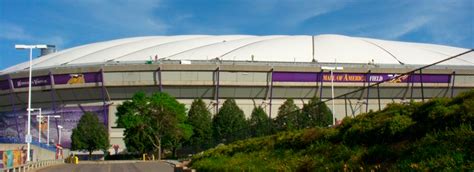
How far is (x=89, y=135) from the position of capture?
84.2m

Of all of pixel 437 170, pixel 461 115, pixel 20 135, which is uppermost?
pixel 461 115

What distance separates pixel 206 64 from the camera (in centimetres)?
8425

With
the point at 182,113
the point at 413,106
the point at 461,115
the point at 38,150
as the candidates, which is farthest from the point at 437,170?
the point at 182,113

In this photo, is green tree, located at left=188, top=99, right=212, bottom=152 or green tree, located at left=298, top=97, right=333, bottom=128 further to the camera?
green tree, located at left=188, top=99, right=212, bottom=152

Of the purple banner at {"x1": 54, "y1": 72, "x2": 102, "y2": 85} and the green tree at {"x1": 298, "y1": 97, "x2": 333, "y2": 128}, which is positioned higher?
the purple banner at {"x1": 54, "y1": 72, "x2": 102, "y2": 85}

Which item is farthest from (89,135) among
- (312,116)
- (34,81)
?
(312,116)

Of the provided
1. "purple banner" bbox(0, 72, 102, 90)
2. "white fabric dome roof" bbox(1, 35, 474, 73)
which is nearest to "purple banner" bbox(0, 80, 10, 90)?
"purple banner" bbox(0, 72, 102, 90)

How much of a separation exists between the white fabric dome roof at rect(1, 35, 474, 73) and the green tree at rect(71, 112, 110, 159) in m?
10.7

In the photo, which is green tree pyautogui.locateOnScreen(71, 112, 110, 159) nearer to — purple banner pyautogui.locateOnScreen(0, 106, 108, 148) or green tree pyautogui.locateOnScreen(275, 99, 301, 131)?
purple banner pyautogui.locateOnScreen(0, 106, 108, 148)

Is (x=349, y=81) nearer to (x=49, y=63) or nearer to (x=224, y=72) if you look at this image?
(x=224, y=72)

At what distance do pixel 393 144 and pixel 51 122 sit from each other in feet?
305

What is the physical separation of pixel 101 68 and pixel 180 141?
1652cm

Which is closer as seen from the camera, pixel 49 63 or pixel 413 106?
pixel 413 106

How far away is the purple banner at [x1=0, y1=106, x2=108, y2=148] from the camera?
92.6 meters
